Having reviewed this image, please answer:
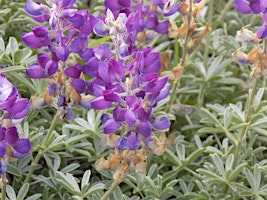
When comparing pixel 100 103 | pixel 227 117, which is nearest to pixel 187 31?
pixel 227 117

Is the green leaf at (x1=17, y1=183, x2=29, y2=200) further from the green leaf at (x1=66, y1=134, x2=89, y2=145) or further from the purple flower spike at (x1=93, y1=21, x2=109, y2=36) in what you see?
the purple flower spike at (x1=93, y1=21, x2=109, y2=36)

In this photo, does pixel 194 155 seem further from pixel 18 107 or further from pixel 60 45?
pixel 18 107

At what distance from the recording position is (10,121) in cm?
184

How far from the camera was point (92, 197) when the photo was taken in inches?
87.6

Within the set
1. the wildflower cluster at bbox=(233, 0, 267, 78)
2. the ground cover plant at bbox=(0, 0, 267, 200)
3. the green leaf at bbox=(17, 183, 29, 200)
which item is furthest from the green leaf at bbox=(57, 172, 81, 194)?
the wildflower cluster at bbox=(233, 0, 267, 78)

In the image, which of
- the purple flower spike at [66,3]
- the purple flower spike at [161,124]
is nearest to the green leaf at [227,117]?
the purple flower spike at [161,124]

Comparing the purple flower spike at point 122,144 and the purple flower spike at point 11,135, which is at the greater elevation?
the purple flower spike at point 11,135

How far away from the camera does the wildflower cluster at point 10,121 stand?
5.78ft

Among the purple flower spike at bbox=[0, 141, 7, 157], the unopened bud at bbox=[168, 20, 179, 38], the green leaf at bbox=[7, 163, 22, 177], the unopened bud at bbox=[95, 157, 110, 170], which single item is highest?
the unopened bud at bbox=[168, 20, 179, 38]

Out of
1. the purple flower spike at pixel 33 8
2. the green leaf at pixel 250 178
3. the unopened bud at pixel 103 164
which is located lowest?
the green leaf at pixel 250 178

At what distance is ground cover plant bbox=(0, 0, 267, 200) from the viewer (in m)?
1.85

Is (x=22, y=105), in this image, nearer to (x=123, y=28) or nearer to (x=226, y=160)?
Result: (x=123, y=28)

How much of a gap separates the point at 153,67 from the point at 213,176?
0.59 metres

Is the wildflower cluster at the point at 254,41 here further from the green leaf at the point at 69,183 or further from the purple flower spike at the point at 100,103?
the green leaf at the point at 69,183
